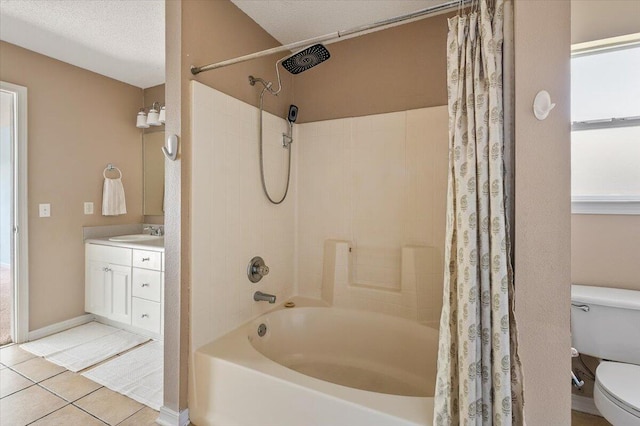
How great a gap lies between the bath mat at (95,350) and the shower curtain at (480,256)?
2.39 meters

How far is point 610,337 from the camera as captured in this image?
1.47 m

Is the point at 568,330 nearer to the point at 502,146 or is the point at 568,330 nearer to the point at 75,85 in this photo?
the point at 502,146

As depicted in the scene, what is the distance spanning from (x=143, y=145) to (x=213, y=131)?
6.98 feet

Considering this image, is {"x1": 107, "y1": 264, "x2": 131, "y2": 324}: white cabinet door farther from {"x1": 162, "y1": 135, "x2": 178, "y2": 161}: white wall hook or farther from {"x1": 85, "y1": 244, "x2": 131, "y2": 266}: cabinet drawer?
{"x1": 162, "y1": 135, "x2": 178, "y2": 161}: white wall hook

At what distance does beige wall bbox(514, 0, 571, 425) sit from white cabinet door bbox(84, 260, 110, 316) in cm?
312

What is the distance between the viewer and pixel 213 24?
169cm

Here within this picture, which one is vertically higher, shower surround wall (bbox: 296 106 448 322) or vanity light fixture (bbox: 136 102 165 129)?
vanity light fixture (bbox: 136 102 165 129)

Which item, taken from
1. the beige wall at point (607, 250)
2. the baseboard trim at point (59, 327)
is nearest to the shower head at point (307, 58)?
the beige wall at point (607, 250)

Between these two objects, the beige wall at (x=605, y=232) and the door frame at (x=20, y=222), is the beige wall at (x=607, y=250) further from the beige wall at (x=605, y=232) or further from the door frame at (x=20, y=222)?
the door frame at (x=20, y=222)

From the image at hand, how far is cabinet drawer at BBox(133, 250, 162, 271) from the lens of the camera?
2.38 meters

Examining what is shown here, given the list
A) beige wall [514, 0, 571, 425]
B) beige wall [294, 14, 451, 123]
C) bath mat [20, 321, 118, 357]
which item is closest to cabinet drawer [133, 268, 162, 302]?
bath mat [20, 321, 118, 357]

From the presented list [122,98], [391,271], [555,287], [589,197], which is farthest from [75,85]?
[589,197]

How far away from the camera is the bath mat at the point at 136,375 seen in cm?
180

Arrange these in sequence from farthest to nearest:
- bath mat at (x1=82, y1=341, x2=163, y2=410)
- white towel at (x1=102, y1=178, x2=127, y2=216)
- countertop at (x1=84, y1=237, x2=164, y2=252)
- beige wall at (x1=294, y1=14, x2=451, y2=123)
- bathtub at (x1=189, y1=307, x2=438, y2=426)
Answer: white towel at (x1=102, y1=178, x2=127, y2=216) < countertop at (x1=84, y1=237, x2=164, y2=252) < beige wall at (x1=294, y1=14, x2=451, y2=123) < bath mat at (x1=82, y1=341, x2=163, y2=410) < bathtub at (x1=189, y1=307, x2=438, y2=426)
